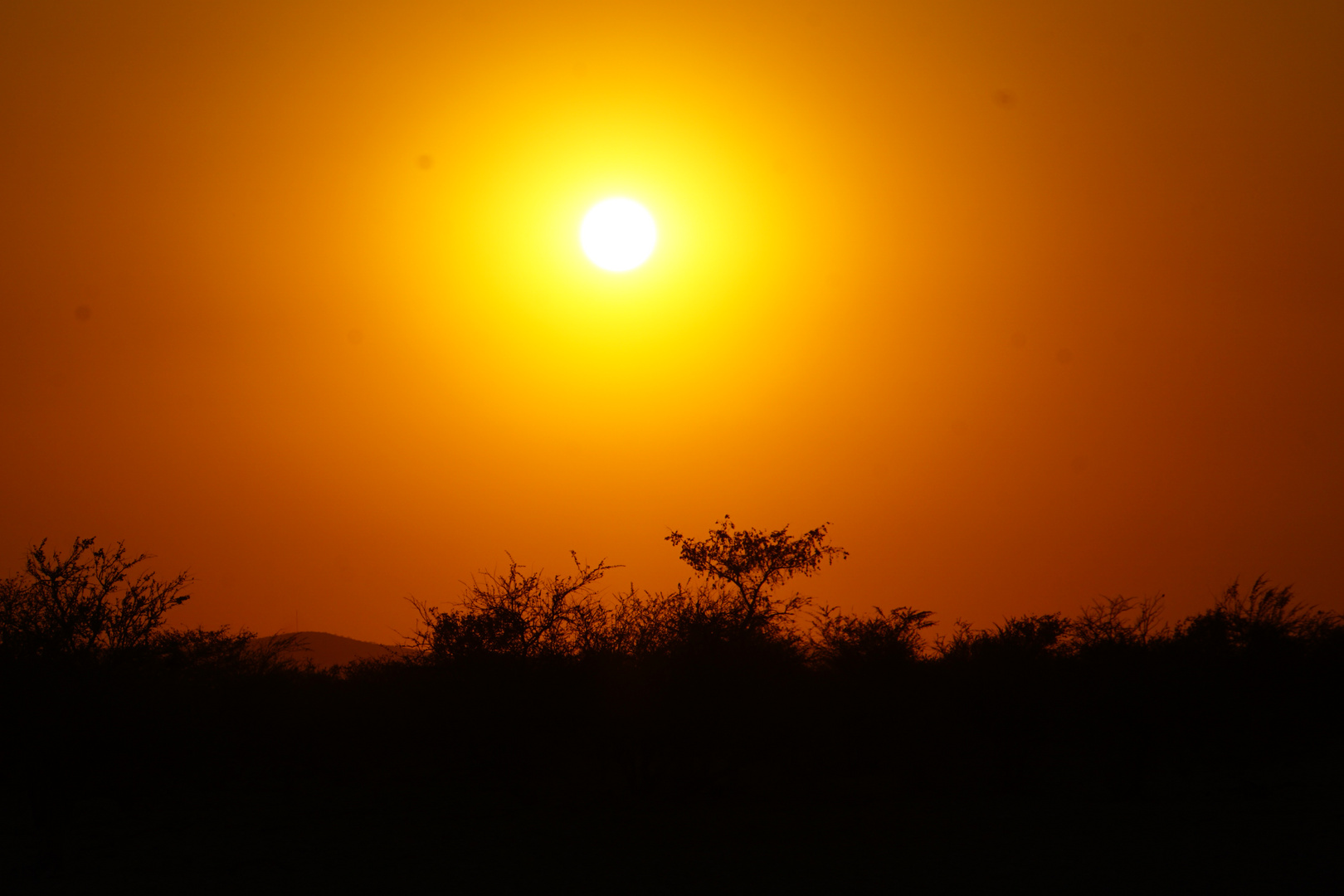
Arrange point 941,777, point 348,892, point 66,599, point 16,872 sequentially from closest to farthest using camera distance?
point 348,892
point 16,872
point 66,599
point 941,777

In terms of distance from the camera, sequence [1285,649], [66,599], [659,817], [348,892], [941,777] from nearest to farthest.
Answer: [348,892] < [659,817] < [66,599] < [941,777] < [1285,649]

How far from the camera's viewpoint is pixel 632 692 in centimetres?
1806

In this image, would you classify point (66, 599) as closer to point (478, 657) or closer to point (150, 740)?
point (150, 740)

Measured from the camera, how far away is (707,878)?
41.1 ft

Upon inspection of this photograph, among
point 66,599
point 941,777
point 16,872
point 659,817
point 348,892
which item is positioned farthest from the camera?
point 941,777

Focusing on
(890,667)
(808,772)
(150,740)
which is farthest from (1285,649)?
(150,740)

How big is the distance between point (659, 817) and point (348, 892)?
16.4 ft

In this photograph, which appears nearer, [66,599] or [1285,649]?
[66,599]

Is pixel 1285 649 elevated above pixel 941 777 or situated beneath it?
elevated above

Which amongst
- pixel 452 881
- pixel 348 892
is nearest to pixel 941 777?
pixel 452 881

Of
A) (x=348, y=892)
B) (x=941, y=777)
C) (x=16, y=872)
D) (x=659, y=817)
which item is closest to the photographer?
(x=348, y=892)

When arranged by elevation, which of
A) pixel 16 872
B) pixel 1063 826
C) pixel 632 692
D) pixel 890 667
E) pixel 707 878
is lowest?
pixel 16 872

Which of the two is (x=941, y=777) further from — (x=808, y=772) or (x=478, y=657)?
(x=478, y=657)

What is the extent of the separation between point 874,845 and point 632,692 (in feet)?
18.1
